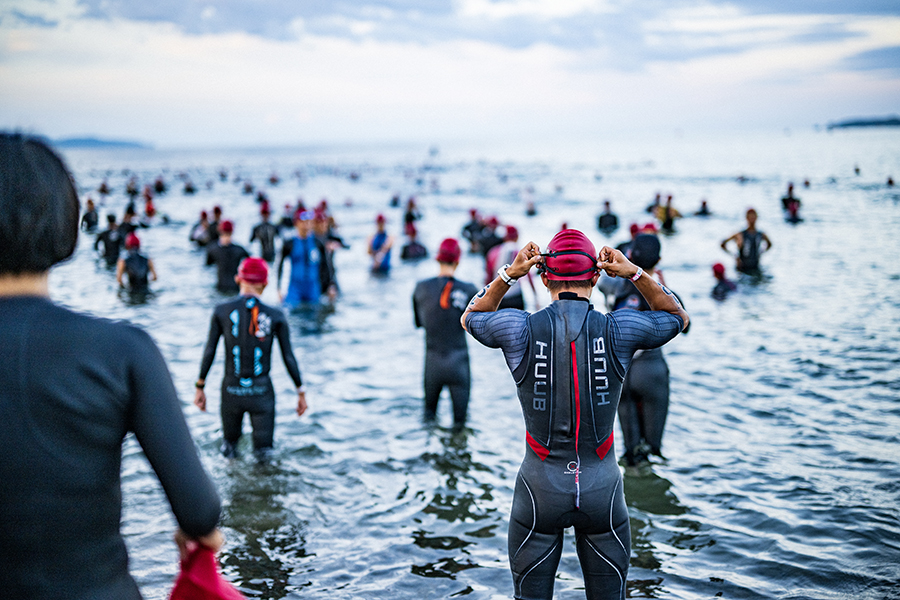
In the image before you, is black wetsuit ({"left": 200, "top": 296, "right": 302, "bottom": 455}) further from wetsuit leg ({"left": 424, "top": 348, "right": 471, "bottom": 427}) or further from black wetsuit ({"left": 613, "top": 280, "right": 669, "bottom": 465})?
black wetsuit ({"left": 613, "top": 280, "right": 669, "bottom": 465})

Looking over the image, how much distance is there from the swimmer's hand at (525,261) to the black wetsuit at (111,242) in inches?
645

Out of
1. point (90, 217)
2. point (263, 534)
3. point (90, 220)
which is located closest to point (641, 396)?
point (263, 534)

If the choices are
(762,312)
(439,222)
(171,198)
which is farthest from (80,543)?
(171,198)

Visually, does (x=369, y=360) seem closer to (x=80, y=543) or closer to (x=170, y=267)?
(x=80, y=543)

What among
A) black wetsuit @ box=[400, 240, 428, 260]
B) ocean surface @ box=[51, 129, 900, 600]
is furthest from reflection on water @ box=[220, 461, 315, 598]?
black wetsuit @ box=[400, 240, 428, 260]

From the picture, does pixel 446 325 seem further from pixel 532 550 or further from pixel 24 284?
pixel 24 284

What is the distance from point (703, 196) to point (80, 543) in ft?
137

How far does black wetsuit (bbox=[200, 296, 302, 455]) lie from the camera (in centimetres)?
557

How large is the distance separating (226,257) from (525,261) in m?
11.0

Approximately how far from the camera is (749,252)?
14750mm

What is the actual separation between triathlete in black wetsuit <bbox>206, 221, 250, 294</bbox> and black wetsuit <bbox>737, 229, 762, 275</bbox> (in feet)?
37.2

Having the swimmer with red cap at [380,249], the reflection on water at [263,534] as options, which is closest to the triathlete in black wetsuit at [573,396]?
the reflection on water at [263,534]

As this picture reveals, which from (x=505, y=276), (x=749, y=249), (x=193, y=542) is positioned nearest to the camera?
(x=193, y=542)

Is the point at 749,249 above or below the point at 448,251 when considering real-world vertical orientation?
below
